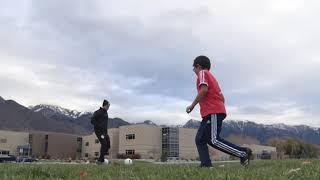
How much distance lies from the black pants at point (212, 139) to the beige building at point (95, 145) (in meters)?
130

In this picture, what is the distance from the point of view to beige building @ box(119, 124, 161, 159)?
136 metres

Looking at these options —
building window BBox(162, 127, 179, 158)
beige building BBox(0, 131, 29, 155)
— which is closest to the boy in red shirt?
building window BBox(162, 127, 179, 158)

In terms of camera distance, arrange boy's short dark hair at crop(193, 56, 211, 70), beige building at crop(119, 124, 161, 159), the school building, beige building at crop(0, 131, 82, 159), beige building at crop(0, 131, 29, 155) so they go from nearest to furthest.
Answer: boy's short dark hair at crop(193, 56, 211, 70) < beige building at crop(119, 124, 161, 159) < the school building < beige building at crop(0, 131, 29, 155) < beige building at crop(0, 131, 82, 159)

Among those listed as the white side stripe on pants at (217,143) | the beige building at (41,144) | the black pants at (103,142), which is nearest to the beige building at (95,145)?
the beige building at (41,144)

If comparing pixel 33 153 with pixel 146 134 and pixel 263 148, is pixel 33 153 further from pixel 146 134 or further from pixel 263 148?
pixel 263 148

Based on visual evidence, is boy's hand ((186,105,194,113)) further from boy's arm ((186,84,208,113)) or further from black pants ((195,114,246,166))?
black pants ((195,114,246,166))

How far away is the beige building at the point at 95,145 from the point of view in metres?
146

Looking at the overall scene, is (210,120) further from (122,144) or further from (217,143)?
(122,144)

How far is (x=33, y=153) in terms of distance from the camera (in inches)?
6161

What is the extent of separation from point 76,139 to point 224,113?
16167cm

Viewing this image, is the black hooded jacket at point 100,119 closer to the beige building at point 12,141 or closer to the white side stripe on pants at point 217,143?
the white side stripe on pants at point 217,143

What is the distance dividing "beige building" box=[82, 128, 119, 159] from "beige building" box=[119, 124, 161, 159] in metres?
2.89

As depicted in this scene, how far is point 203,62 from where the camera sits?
9688 mm

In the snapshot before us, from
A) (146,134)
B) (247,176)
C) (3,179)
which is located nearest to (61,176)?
(3,179)
